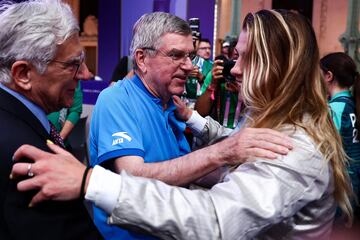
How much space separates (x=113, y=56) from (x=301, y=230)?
6.44 meters

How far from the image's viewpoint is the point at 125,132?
1.77 metres

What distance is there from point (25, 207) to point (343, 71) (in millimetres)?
3034

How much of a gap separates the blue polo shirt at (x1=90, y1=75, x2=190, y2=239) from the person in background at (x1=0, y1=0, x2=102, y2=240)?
26cm

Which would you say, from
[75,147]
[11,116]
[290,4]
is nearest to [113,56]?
[75,147]

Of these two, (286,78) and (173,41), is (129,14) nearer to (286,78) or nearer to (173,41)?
(173,41)

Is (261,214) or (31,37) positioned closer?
(261,214)

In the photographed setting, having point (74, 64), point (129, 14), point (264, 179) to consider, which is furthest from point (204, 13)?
Result: point (264, 179)

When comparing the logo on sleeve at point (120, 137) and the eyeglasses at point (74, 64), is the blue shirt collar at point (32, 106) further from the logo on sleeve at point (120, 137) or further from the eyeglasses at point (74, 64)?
the logo on sleeve at point (120, 137)

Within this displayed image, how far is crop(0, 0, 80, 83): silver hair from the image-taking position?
132 centimetres

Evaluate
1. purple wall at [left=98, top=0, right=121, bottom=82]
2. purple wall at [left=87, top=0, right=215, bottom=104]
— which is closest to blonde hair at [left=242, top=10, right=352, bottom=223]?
purple wall at [left=87, top=0, right=215, bottom=104]

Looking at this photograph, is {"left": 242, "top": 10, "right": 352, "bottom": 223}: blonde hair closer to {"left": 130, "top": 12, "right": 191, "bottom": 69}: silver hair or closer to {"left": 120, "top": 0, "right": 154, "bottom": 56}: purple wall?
{"left": 130, "top": 12, "right": 191, "bottom": 69}: silver hair

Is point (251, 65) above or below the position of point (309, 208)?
above

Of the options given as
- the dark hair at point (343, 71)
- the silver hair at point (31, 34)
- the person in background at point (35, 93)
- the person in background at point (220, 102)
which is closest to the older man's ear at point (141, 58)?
the person in background at point (35, 93)

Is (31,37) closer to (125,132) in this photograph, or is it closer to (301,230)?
(125,132)
